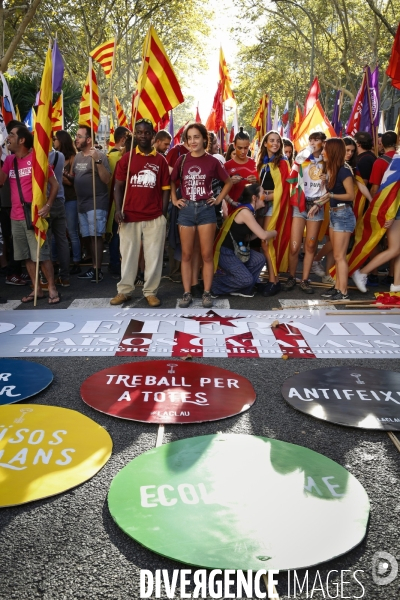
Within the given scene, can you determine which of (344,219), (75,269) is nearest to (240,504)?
(344,219)

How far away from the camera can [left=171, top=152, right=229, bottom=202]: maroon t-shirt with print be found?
648 centimetres

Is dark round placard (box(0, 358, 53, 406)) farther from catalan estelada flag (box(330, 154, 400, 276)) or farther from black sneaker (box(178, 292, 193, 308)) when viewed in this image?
catalan estelada flag (box(330, 154, 400, 276))

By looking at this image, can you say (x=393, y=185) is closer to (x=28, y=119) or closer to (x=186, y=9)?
(x=28, y=119)

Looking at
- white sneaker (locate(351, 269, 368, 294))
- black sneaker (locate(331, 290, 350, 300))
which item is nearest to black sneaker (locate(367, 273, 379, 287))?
white sneaker (locate(351, 269, 368, 294))

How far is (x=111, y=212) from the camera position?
27.7 ft

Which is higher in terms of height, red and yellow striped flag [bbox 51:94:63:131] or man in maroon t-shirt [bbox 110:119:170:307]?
red and yellow striped flag [bbox 51:94:63:131]

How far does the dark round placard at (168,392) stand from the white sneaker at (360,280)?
3.44 meters

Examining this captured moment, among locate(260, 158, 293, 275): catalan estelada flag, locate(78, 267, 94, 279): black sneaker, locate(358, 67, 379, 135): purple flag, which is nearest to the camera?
locate(260, 158, 293, 275): catalan estelada flag

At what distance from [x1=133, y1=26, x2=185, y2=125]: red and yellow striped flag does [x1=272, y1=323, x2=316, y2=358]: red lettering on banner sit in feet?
9.74

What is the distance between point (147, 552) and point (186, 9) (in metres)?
23.6

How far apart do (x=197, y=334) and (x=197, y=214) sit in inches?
65.4

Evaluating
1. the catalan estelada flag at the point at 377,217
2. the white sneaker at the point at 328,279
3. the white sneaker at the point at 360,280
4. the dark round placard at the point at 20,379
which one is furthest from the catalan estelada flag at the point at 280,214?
the dark round placard at the point at 20,379

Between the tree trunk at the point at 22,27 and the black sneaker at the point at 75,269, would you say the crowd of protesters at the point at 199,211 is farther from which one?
the tree trunk at the point at 22,27

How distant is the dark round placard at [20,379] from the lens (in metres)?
3.94
